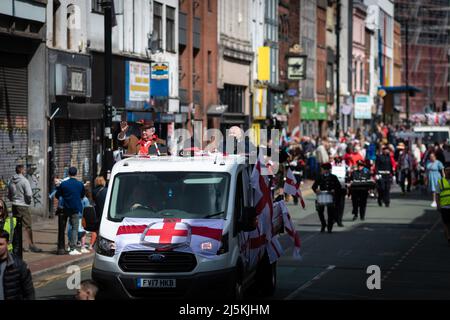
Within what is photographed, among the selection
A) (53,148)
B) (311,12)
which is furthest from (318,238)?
(311,12)

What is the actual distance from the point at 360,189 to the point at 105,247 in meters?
18.3

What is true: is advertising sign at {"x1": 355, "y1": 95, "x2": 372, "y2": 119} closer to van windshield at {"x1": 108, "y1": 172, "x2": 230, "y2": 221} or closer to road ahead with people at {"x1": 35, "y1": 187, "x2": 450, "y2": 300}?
road ahead with people at {"x1": 35, "y1": 187, "x2": 450, "y2": 300}

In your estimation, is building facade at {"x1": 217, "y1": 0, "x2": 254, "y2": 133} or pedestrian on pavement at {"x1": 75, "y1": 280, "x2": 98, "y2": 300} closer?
pedestrian on pavement at {"x1": 75, "y1": 280, "x2": 98, "y2": 300}

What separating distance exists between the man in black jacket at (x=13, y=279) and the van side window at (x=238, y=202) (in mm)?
4239

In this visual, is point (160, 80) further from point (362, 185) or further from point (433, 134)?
point (433, 134)

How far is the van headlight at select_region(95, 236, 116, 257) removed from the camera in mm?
14835

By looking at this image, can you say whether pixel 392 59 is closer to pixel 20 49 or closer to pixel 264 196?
pixel 20 49

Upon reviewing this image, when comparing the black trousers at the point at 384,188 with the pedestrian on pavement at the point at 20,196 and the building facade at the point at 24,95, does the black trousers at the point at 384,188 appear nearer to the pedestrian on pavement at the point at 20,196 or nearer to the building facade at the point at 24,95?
the building facade at the point at 24,95

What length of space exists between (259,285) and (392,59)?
335 ft

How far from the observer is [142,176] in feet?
51.8

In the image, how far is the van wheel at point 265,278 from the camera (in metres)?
17.5

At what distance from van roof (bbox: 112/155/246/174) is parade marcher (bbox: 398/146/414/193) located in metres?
28.9

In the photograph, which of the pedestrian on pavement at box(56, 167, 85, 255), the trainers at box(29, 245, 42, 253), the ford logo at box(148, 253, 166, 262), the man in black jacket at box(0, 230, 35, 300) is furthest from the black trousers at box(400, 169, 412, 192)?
the man in black jacket at box(0, 230, 35, 300)

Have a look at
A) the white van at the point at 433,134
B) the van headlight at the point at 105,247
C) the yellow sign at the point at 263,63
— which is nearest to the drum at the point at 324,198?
the van headlight at the point at 105,247
